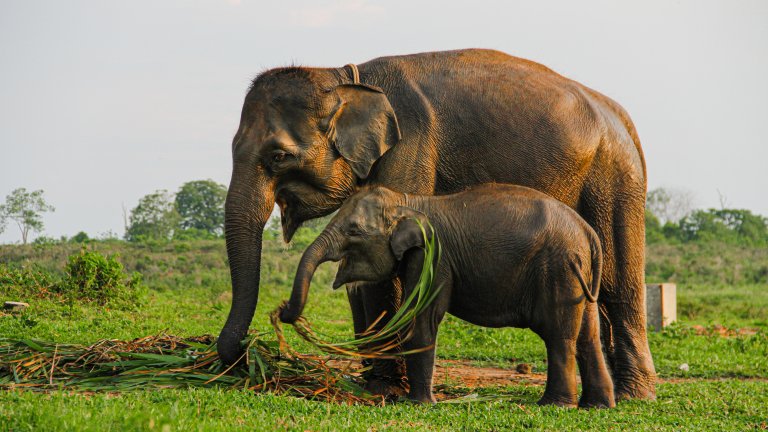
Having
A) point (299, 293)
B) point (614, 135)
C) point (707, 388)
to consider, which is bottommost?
point (707, 388)

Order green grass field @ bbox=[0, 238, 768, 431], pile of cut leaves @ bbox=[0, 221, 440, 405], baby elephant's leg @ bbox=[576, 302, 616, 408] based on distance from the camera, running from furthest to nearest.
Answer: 1. baby elephant's leg @ bbox=[576, 302, 616, 408]
2. pile of cut leaves @ bbox=[0, 221, 440, 405]
3. green grass field @ bbox=[0, 238, 768, 431]

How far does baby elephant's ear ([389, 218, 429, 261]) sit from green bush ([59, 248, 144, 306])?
922cm

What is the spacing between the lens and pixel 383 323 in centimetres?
816

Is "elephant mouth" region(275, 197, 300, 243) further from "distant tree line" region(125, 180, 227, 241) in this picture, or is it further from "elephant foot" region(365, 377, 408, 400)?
"distant tree line" region(125, 180, 227, 241)

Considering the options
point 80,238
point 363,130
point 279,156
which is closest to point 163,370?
point 279,156

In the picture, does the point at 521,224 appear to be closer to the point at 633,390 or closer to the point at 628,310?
the point at 628,310

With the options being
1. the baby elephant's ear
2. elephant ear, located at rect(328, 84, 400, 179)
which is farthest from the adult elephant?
the baby elephant's ear

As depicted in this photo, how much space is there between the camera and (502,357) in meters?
12.8

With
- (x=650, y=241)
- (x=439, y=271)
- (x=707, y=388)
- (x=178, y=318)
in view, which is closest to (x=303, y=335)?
(x=439, y=271)

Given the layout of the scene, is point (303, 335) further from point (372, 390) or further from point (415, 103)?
point (415, 103)

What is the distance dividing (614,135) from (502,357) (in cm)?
467

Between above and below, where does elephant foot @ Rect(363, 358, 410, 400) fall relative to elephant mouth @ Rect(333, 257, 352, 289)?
below

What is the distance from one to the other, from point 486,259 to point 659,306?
10145 millimetres

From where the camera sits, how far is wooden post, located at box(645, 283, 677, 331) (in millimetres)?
16719
